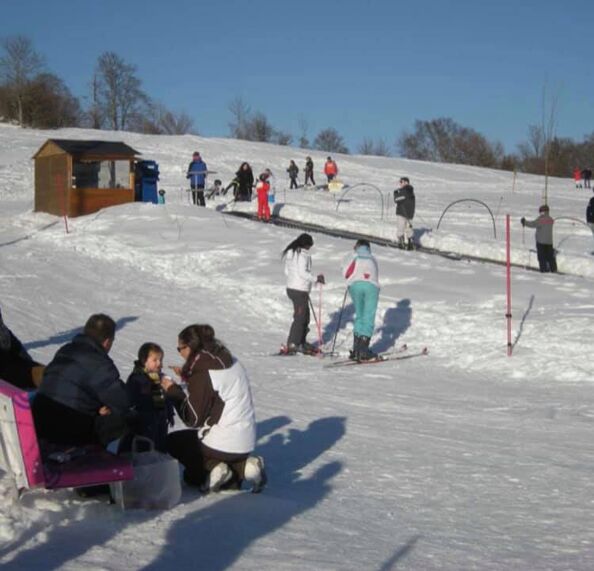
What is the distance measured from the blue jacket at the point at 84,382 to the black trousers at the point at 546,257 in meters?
17.4

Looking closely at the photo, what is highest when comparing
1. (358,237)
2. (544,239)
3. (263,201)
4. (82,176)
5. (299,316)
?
(82,176)

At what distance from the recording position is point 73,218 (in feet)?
89.7

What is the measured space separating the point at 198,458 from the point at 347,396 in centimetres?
501

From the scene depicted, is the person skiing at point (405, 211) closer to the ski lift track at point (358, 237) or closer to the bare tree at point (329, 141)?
the ski lift track at point (358, 237)

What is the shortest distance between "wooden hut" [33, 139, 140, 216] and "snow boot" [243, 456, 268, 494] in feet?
71.7

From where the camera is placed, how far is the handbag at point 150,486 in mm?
5879

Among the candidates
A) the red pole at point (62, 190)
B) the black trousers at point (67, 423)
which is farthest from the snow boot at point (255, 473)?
the red pole at point (62, 190)

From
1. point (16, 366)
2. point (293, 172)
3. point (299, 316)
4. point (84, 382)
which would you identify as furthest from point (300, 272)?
point (293, 172)

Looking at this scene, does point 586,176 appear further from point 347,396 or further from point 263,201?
point 347,396

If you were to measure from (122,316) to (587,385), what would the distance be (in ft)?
26.3

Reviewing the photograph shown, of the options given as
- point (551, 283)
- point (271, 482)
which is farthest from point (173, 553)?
point (551, 283)

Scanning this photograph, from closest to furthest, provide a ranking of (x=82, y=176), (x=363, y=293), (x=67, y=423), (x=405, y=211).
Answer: (x=67, y=423)
(x=363, y=293)
(x=405, y=211)
(x=82, y=176)

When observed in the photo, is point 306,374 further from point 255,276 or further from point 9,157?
point 9,157

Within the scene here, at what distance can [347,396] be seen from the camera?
1154cm
